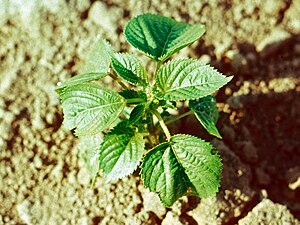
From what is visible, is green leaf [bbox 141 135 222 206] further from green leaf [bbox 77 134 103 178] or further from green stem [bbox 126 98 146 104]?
green leaf [bbox 77 134 103 178]

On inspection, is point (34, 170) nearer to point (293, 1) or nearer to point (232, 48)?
point (232, 48)

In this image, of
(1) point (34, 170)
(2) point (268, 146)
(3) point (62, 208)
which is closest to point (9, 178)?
(1) point (34, 170)

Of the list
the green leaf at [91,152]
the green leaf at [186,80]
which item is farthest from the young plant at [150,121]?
the green leaf at [91,152]

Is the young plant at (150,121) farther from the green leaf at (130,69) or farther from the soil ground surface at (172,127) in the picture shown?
the soil ground surface at (172,127)

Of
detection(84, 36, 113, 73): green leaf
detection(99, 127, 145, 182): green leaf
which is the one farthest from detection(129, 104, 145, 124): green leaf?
detection(84, 36, 113, 73): green leaf

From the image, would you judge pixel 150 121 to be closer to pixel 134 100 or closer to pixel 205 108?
pixel 134 100
